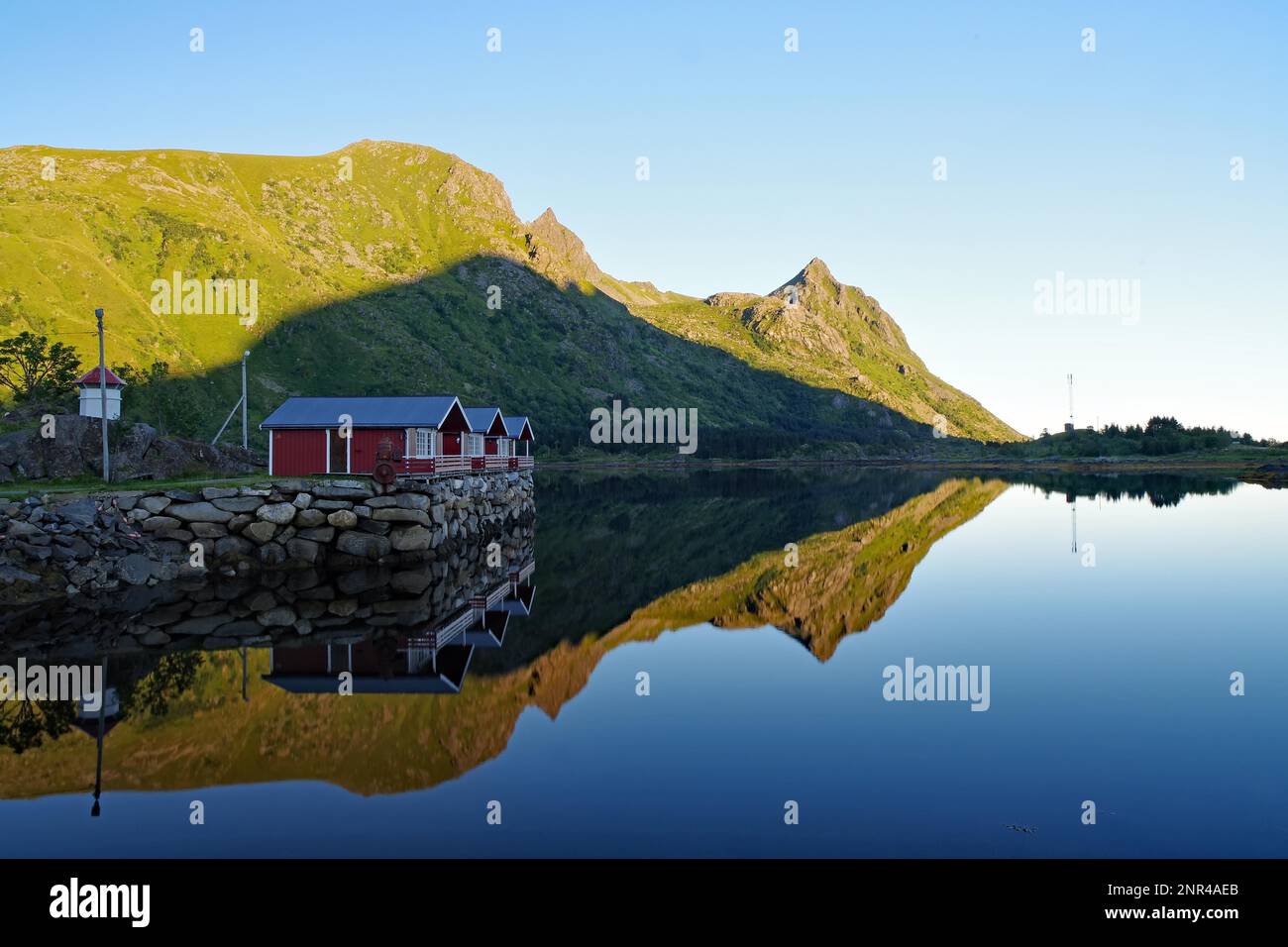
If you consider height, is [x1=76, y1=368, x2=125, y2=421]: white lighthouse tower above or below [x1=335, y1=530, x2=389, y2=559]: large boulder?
above

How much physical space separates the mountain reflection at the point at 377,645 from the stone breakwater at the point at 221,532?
65.9 inches

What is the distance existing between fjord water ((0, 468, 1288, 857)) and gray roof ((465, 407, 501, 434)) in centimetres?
2905

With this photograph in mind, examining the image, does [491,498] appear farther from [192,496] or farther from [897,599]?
[897,599]

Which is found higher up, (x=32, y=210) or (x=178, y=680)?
(x=32, y=210)

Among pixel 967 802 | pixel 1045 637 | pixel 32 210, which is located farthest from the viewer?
pixel 32 210

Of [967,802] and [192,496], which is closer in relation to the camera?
[967,802]

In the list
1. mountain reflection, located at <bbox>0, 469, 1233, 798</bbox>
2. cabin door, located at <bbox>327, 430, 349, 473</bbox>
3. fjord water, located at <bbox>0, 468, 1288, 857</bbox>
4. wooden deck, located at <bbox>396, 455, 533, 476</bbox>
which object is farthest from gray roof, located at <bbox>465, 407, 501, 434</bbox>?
fjord water, located at <bbox>0, 468, 1288, 857</bbox>

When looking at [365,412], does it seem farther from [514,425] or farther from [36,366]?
[36,366]

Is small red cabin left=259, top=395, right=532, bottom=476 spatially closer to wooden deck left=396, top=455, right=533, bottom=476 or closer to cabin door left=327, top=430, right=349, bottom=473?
cabin door left=327, top=430, right=349, bottom=473

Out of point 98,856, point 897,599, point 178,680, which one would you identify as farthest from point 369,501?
point 98,856

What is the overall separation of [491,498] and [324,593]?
24.2 meters

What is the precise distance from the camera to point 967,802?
44.0 ft

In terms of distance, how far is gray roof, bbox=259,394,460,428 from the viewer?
1841 inches

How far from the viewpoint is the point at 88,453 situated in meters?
42.2
